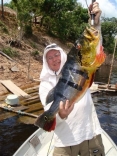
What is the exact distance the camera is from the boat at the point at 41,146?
6688 millimetres

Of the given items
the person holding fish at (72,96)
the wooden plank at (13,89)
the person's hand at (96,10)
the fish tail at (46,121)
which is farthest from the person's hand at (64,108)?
the wooden plank at (13,89)

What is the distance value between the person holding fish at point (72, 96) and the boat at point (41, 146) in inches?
114

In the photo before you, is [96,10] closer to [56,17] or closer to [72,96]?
[72,96]

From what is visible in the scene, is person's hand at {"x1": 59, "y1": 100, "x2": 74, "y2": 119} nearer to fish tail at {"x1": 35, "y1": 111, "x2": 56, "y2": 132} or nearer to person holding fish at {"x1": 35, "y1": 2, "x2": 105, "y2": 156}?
person holding fish at {"x1": 35, "y1": 2, "x2": 105, "y2": 156}

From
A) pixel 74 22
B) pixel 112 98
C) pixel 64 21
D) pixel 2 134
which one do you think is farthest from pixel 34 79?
pixel 74 22

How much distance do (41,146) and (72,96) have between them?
4.53 meters

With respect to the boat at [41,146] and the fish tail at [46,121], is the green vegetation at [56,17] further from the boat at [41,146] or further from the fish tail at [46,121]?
the fish tail at [46,121]

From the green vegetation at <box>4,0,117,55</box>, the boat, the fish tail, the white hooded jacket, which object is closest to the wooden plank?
the boat

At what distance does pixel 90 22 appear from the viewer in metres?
2.94

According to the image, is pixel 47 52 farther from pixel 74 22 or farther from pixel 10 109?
pixel 74 22

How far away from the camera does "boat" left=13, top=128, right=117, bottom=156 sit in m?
6.69

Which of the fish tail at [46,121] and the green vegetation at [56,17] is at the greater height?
the green vegetation at [56,17]

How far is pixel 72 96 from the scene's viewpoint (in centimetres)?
310

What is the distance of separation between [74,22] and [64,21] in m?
5.58
